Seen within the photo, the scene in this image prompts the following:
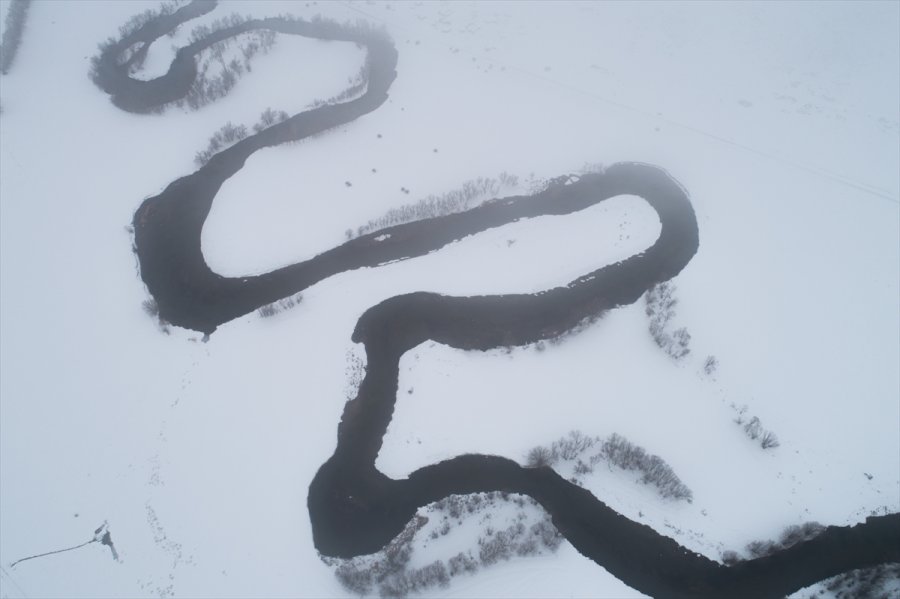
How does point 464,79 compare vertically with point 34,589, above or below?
above

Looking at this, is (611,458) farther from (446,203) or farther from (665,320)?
(446,203)

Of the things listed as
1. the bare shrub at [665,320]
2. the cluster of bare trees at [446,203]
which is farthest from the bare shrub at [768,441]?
the cluster of bare trees at [446,203]

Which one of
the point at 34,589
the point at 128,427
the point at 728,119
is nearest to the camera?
the point at 34,589

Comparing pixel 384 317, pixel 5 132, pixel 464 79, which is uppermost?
pixel 5 132

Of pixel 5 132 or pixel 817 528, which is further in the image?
pixel 5 132

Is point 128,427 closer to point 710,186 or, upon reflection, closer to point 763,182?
point 710,186

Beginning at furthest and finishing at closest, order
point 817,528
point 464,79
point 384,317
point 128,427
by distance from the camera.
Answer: point 464,79 < point 384,317 < point 128,427 < point 817,528

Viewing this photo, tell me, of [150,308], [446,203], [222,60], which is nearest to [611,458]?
[446,203]

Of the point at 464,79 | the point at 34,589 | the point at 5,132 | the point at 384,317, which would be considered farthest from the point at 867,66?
the point at 5,132
